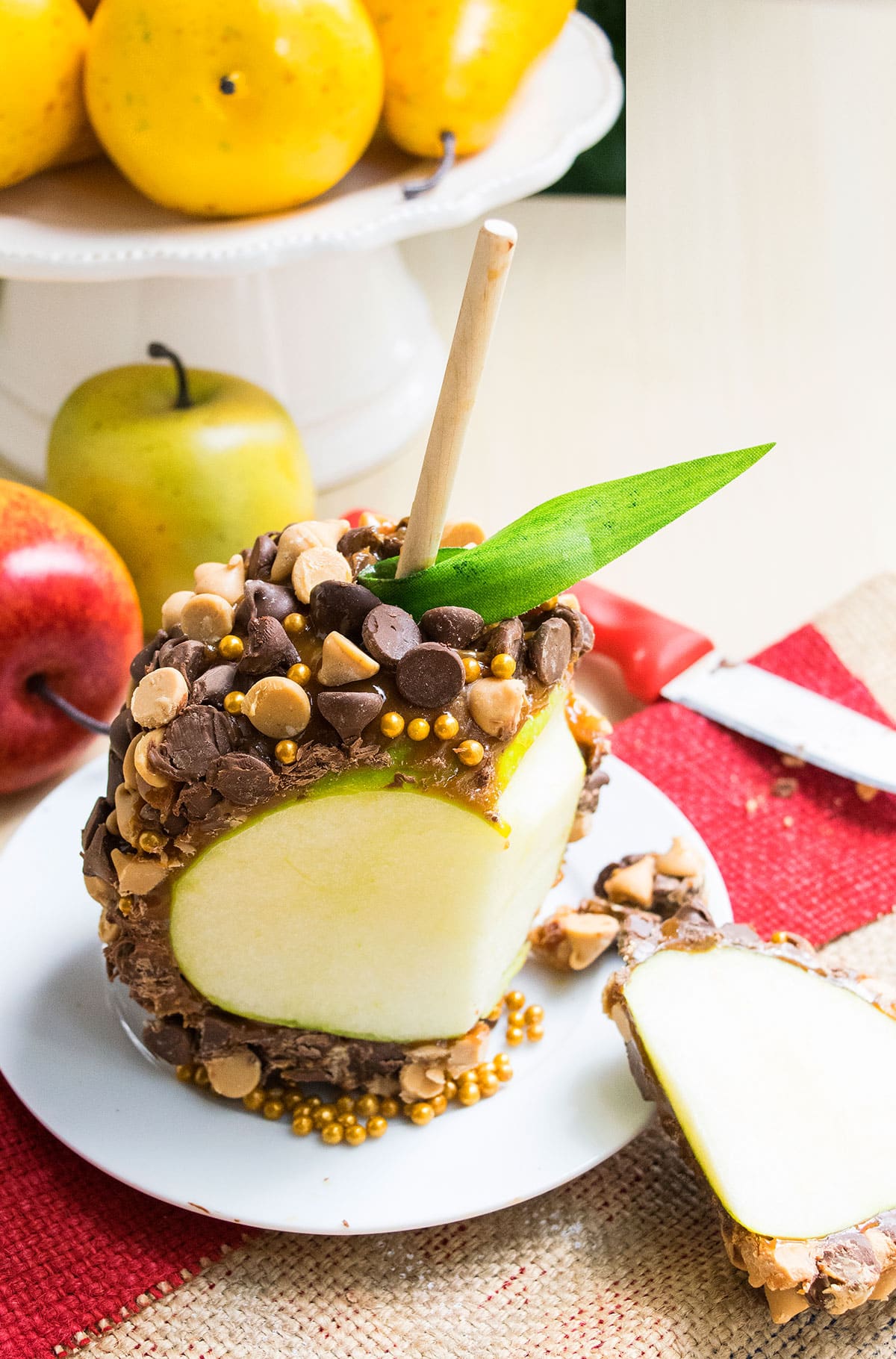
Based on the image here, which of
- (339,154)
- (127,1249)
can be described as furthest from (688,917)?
(339,154)

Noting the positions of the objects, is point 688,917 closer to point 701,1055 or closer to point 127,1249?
point 701,1055

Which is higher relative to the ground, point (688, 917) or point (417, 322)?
point (417, 322)

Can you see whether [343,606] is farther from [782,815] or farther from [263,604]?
[782,815]

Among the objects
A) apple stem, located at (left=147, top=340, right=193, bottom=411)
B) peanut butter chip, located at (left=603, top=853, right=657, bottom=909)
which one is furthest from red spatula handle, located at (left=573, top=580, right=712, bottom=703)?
apple stem, located at (left=147, top=340, right=193, bottom=411)

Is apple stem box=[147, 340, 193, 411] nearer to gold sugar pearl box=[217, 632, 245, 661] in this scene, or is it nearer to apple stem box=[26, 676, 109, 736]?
apple stem box=[26, 676, 109, 736]

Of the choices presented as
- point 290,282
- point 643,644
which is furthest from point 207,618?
point 290,282
